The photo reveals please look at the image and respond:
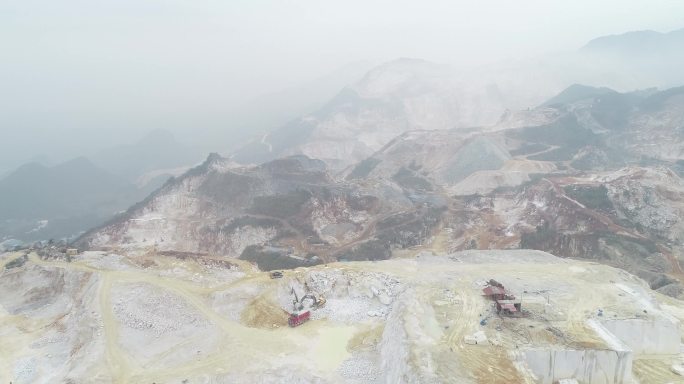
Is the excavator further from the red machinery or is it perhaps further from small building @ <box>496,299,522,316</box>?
small building @ <box>496,299,522,316</box>

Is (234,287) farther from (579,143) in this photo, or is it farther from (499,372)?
(579,143)

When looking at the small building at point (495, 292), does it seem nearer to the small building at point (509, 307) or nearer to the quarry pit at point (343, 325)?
the quarry pit at point (343, 325)

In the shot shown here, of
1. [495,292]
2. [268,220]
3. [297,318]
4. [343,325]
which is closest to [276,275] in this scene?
[297,318]

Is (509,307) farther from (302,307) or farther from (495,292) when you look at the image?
(302,307)

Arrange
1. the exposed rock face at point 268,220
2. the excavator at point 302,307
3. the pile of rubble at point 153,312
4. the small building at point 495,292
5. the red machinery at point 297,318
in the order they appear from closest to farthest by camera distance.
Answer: the small building at point 495,292, the red machinery at point 297,318, the excavator at point 302,307, the pile of rubble at point 153,312, the exposed rock face at point 268,220

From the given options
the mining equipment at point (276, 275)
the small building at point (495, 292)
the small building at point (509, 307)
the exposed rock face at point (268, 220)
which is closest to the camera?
the small building at point (509, 307)

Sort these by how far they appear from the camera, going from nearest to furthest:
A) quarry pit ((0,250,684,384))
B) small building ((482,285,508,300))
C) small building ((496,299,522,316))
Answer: quarry pit ((0,250,684,384)), small building ((496,299,522,316)), small building ((482,285,508,300))

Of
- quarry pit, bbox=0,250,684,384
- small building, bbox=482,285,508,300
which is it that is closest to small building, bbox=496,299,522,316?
quarry pit, bbox=0,250,684,384

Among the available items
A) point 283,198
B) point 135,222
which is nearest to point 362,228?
point 283,198

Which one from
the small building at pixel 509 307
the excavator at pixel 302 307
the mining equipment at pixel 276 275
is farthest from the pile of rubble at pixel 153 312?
the small building at pixel 509 307
